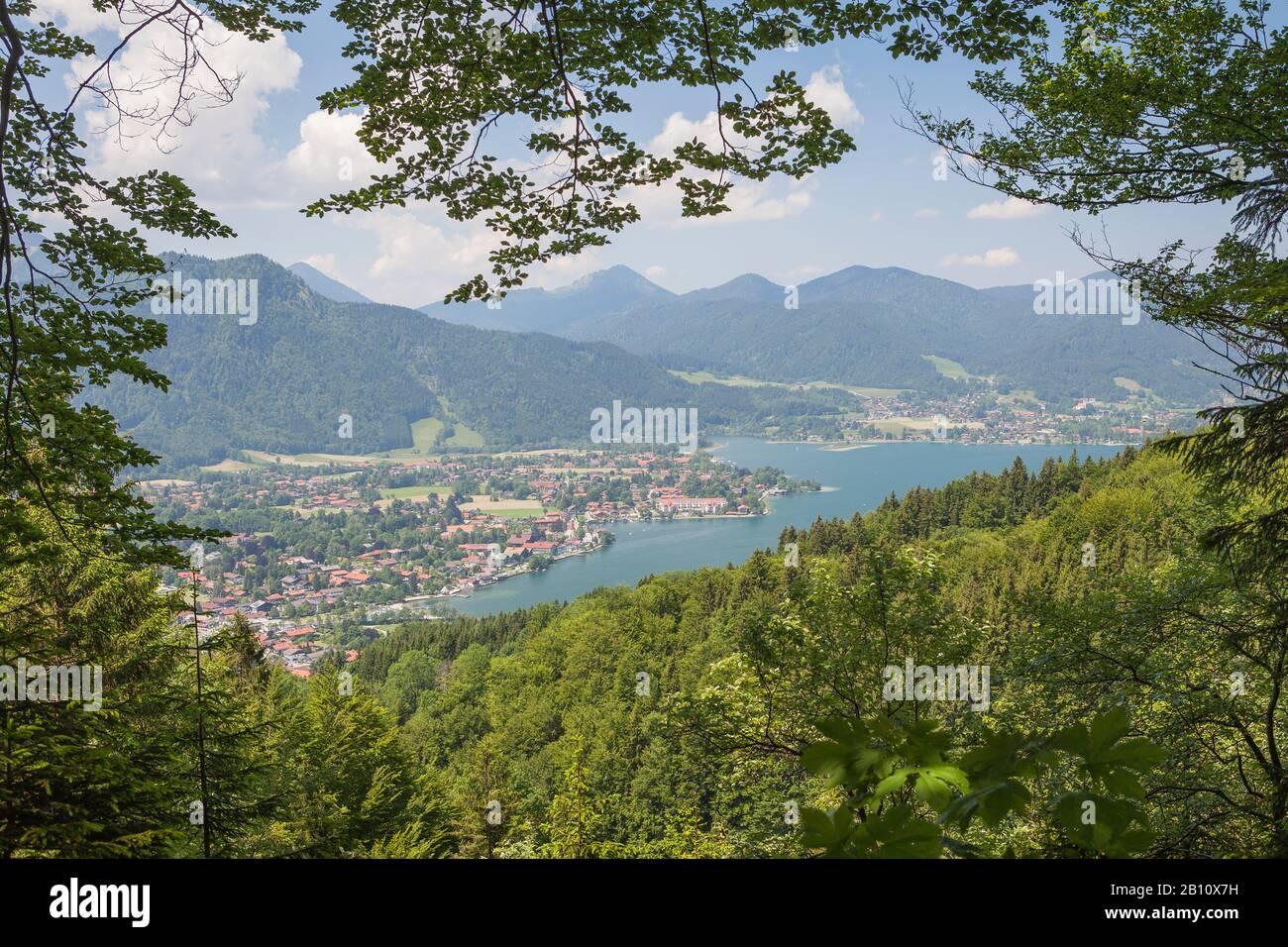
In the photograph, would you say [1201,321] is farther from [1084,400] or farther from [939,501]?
[1084,400]

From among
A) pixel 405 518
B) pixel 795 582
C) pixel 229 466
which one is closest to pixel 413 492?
pixel 405 518

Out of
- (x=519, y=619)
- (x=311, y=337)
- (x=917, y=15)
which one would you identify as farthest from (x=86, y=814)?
(x=311, y=337)

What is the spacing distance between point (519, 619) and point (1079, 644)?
4521 centimetres

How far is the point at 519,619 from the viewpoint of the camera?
48750 mm

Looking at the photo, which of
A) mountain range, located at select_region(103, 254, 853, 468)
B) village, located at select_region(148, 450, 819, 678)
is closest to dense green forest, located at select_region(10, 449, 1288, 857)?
village, located at select_region(148, 450, 819, 678)

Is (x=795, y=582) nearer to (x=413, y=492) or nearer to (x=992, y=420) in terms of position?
(x=413, y=492)

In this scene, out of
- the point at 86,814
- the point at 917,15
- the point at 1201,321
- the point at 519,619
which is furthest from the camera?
the point at 519,619

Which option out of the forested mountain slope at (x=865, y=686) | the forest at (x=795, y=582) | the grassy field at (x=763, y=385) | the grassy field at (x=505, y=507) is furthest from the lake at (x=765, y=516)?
the forest at (x=795, y=582)

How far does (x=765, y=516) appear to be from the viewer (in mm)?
87375

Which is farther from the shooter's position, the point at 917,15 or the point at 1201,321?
the point at 1201,321

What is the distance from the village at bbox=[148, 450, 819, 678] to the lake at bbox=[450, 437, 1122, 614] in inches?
121

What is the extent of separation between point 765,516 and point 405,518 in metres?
45.3

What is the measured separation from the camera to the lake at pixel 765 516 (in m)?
68.1
